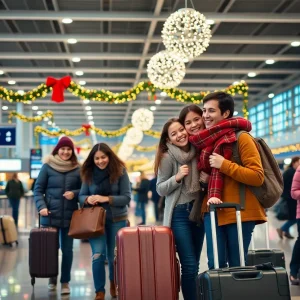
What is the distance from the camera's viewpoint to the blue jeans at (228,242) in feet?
12.2

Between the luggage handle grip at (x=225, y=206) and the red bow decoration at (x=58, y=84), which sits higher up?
the red bow decoration at (x=58, y=84)

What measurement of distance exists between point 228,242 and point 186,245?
1.69 feet

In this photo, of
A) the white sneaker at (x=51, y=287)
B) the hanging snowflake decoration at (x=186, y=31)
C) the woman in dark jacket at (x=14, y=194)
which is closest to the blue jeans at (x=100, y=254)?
the white sneaker at (x=51, y=287)

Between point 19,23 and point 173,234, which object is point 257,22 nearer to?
point 19,23

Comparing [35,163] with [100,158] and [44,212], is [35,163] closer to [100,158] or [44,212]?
[44,212]

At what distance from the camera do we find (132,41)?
18.2 meters

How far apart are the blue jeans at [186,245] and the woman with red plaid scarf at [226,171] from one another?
41cm

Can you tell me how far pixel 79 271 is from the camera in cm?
755

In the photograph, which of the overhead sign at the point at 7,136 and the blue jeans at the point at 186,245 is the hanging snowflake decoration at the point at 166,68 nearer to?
the overhead sign at the point at 7,136

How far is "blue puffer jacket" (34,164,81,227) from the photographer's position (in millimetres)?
6141

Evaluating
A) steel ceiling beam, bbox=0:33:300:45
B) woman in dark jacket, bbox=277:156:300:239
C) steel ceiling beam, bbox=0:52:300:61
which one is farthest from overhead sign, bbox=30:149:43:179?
woman in dark jacket, bbox=277:156:300:239

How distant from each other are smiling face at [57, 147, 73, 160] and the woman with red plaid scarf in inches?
103

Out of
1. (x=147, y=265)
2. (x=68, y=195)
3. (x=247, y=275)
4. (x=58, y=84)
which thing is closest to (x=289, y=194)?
(x=68, y=195)

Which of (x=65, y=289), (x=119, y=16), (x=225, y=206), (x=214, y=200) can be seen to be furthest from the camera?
(x=119, y=16)
